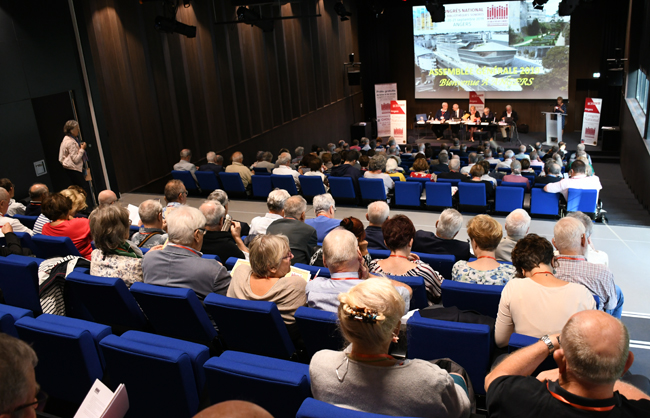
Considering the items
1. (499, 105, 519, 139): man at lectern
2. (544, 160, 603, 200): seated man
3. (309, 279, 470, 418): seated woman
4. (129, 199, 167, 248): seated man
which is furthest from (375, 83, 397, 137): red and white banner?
(309, 279, 470, 418): seated woman

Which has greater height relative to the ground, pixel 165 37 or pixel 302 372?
pixel 165 37

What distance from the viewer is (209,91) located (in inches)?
420

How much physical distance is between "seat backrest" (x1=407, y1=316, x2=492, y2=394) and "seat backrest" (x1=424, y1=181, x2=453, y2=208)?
4805 millimetres

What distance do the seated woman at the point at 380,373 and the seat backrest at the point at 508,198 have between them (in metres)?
5.79

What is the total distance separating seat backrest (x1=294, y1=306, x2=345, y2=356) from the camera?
2305mm

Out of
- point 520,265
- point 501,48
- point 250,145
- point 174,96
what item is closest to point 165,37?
point 174,96

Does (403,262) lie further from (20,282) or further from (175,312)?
(20,282)

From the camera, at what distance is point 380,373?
161 cm

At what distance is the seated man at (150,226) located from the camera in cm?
386

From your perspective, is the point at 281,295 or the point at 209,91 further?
the point at 209,91

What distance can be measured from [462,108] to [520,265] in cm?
1636

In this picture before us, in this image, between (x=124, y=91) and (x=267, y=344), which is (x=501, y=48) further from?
(x=267, y=344)

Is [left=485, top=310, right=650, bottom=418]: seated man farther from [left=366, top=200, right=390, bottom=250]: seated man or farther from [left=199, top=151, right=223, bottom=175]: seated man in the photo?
[left=199, top=151, right=223, bottom=175]: seated man

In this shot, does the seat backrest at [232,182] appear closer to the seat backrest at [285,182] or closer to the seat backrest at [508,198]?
the seat backrest at [285,182]
